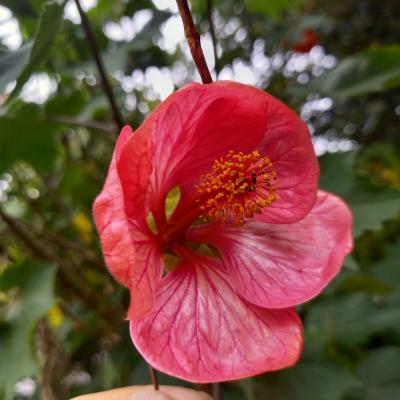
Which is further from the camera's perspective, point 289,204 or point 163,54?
point 163,54

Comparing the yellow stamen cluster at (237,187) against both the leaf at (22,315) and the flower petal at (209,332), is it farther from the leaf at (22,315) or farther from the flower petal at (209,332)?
the leaf at (22,315)

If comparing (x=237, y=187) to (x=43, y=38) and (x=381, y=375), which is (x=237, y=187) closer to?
(x=43, y=38)

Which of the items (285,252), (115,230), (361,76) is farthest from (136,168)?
(361,76)

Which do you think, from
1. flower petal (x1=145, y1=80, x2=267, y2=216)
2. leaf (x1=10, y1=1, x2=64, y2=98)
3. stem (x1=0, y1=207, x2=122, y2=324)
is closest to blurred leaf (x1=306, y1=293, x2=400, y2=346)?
stem (x1=0, y1=207, x2=122, y2=324)

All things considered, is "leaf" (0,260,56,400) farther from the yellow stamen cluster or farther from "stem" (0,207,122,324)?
the yellow stamen cluster

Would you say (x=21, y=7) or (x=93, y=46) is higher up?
(x=21, y=7)

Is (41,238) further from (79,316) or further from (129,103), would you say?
(129,103)

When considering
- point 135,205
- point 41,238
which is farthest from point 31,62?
point 41,238
